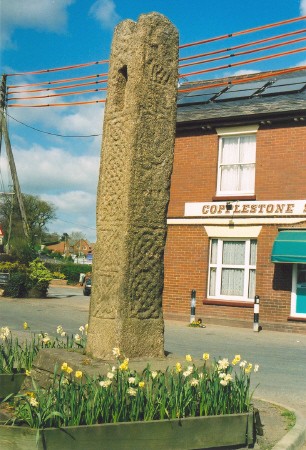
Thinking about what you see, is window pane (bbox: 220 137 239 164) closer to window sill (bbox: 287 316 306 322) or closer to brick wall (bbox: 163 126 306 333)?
brick wall (bbox: 163 126 306 333)

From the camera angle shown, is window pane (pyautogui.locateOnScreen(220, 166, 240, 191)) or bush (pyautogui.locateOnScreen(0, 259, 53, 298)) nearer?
window pane (pyautogui.locateOnScreen(220, 166, 240, 191))

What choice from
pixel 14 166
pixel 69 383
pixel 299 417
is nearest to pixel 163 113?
pixel 69 383

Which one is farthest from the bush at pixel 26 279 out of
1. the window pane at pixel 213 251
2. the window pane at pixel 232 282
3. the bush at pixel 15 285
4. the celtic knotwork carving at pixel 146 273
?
the celtic knotwork carving at pixel 146 273

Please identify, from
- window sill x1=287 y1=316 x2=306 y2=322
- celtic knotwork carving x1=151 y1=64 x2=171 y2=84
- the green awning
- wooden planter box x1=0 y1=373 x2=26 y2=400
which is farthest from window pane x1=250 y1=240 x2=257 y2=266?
wooden planter box x1=0 y1=373 x2=26 y2=400

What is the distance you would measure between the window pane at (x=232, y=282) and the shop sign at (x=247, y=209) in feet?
6.03

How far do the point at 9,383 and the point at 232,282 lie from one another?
14.0m

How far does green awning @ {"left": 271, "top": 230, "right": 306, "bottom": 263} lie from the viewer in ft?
57.0

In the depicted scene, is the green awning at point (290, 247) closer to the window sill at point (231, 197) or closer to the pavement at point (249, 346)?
the window sill at point (231, 197)

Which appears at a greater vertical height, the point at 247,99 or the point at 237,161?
the point at 247,99

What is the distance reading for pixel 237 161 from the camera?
64.5ft

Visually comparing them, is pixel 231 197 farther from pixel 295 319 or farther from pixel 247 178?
pixel 295 319

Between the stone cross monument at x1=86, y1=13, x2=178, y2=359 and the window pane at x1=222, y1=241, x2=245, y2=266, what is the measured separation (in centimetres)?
1315

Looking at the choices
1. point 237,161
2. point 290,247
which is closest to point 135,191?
point 290,247

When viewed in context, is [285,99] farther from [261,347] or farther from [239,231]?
[261,347]
